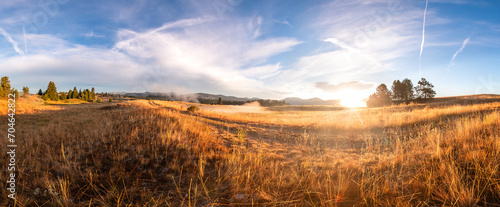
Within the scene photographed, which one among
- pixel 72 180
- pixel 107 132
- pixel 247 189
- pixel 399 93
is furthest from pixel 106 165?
pixel 399 93

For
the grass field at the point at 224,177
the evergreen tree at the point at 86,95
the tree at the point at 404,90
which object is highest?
the tree at the point at 404,90

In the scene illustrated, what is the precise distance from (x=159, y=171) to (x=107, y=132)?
3.70 metres

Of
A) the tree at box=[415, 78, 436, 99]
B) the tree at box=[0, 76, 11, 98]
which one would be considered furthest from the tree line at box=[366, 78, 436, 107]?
the tree at box=[0, 76, 11, 98]

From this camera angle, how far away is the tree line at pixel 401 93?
49.3 metres

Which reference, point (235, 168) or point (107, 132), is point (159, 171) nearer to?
point (235, 168)

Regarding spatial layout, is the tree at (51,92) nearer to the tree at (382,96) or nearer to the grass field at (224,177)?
the grass field at (224,177)

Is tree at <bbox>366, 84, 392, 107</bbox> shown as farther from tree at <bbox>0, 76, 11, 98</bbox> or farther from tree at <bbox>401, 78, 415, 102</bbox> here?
tree at <bbox>0, 76, 11, 98</bbox>

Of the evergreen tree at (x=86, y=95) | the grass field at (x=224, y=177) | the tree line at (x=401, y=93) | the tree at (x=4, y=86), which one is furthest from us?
the evergreen tree at (x=86, y=95)

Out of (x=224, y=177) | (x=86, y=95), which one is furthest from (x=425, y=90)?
(x=86, y=95)

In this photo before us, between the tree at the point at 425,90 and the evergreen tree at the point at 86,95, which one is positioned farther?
the evergreen tree at the point at 86,95

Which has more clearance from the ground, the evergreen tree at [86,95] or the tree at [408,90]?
the tree at [408,90]

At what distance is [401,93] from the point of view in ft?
167

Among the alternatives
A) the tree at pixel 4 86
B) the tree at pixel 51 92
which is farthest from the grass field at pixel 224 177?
the tree at pixel 51 92

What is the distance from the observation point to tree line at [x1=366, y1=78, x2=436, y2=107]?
1940 inches
